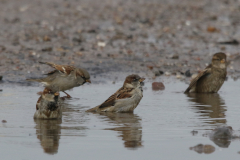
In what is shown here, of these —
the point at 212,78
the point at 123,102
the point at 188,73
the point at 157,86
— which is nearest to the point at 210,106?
the point at 123,102

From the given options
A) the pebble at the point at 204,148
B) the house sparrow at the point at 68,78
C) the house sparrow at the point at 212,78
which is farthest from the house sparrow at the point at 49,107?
the house sparrow at the point at 212,78

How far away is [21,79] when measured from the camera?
11.5 m

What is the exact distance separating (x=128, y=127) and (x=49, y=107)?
1.18m

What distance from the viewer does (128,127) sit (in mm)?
6637

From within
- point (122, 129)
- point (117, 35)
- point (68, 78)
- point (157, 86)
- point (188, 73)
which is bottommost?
point (122, 129)

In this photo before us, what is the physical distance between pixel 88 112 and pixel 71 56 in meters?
6.65

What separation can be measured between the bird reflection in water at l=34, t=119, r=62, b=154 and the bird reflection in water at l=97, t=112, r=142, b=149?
2.33ft

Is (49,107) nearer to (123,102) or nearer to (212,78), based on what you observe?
(123,102)

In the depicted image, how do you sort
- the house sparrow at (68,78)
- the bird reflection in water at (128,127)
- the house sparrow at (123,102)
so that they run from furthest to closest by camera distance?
1. the house sparrow at (68,78)
2. the house sparrow at (123,102)
3. the bird reflection in water at (128,127)

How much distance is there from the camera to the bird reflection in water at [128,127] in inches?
222

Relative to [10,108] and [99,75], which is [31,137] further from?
[99,75]

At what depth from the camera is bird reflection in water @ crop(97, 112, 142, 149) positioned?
18.5 ft

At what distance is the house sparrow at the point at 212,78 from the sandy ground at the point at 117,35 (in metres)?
1.87

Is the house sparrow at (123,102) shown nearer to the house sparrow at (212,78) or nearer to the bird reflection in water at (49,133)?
the bird reflection in water at (49,133)
